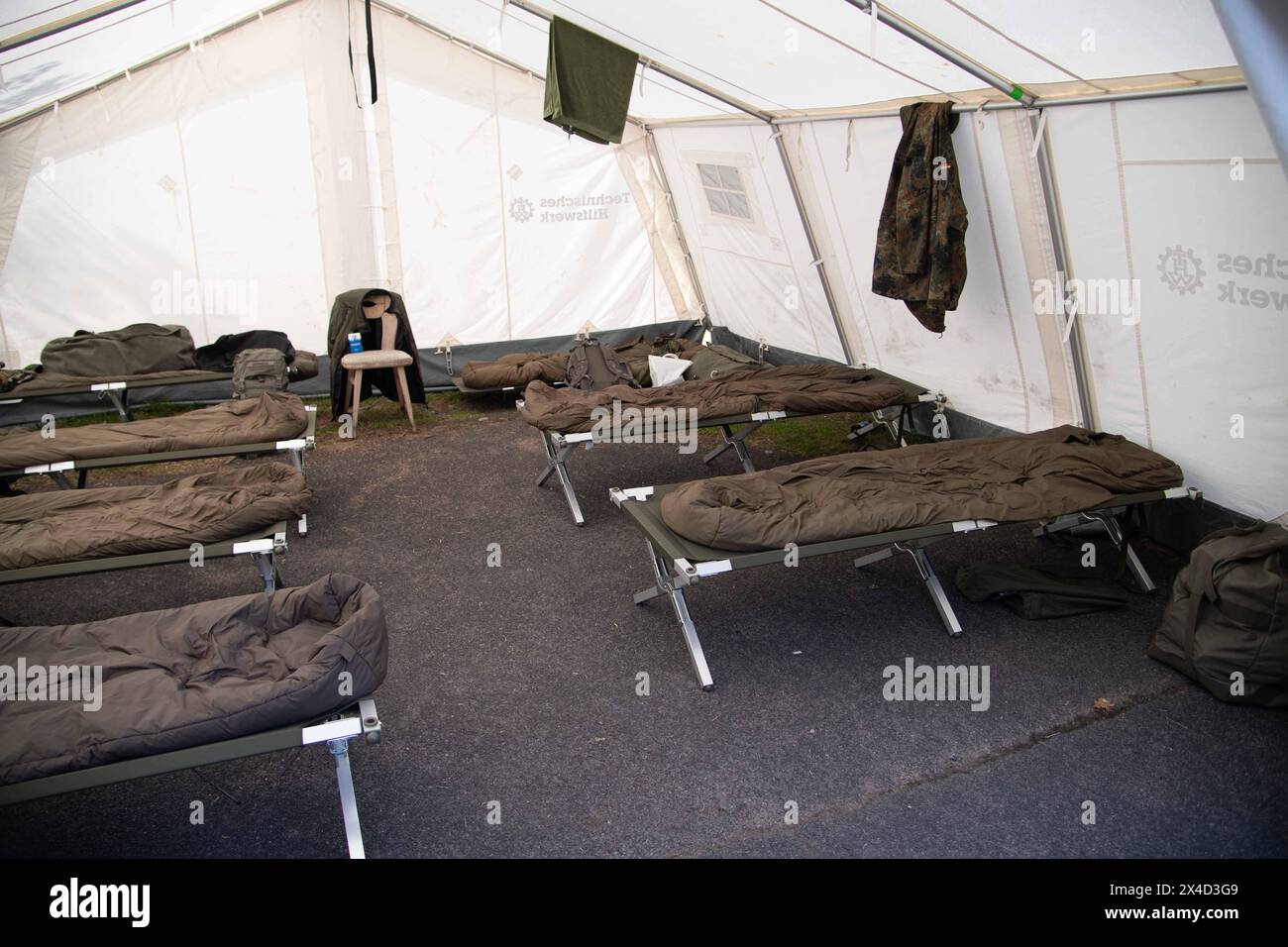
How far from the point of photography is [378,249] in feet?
24.9

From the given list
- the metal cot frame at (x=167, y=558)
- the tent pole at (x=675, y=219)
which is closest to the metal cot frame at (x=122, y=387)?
the metal cot frame at (x=167, y=558)

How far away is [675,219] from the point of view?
326 inches

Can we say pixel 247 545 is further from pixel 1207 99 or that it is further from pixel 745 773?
pixel 1207 99

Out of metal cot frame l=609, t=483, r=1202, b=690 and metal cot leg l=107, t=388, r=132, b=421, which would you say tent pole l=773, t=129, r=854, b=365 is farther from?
metal cot leg l=107, t=388, r=132, b=421

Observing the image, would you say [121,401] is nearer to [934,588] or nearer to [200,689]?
[200,689]

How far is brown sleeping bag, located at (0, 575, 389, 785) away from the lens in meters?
2.45

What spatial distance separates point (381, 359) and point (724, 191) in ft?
9.31

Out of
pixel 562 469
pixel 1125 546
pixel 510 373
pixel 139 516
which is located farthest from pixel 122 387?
pixel 1125 546

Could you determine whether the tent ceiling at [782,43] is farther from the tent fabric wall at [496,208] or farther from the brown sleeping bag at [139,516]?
the brown sleeping bag at [139,516]

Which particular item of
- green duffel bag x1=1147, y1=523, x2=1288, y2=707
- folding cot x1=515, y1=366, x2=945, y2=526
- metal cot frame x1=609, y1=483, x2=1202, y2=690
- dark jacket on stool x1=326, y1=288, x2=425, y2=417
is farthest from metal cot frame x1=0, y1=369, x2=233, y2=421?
green duffel bag x1=1147, y1=523, x2=1288, y2=707

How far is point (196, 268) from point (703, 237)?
3913 millimetres

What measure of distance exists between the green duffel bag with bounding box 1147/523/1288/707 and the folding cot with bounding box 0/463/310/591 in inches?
130

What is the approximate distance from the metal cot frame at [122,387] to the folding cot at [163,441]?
1243 mm
